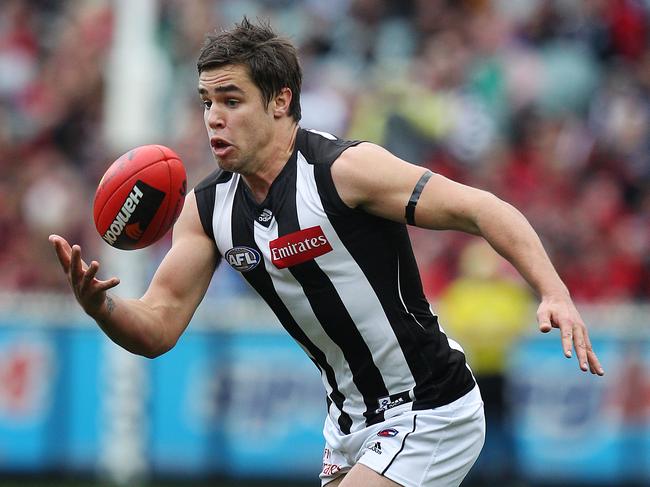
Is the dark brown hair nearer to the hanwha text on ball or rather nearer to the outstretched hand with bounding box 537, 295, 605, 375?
the hanwha text on ball

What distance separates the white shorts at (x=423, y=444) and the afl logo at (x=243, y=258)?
79 cm

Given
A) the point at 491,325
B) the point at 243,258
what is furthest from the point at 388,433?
the point at 491,325

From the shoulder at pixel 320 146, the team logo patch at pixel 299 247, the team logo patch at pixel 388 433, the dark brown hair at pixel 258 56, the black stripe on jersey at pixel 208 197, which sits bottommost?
the team logo patch at pixel 388 433

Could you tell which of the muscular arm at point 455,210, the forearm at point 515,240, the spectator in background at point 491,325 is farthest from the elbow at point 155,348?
the spectator in background at point 491,325

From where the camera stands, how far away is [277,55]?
5.40 meters

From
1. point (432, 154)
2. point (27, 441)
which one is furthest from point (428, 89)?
point (27, 441)

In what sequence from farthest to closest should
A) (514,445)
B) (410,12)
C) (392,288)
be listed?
(410,12), (514,445), (392,288)

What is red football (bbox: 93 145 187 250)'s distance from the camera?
18.1 ft

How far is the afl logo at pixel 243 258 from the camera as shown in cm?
540

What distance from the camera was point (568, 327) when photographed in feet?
15.5

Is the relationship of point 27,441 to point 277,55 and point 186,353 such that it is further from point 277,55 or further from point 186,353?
point 277,55

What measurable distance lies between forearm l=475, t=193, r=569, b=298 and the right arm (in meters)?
1.23

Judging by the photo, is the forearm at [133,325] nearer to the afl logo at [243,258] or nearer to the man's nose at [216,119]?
the afl logo at [243,258]

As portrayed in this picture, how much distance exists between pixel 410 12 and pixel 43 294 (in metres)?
4.87
